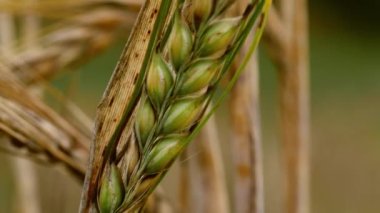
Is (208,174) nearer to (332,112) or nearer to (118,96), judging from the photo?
(118,96)

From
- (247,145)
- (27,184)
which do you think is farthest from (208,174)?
(27,184)

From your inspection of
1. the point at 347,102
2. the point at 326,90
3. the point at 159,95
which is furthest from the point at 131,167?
the point at 326,90

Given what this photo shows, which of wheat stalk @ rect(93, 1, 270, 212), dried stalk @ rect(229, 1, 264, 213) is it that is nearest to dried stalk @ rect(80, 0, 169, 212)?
wheat stalk @ rect(93, 1, 270, 212)

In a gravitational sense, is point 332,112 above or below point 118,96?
below

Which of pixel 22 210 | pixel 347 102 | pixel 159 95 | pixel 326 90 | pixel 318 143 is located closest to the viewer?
pixel 159 95

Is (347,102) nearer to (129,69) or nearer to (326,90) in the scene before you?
(326,90)

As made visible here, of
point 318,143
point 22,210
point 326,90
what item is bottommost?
point 326,90
